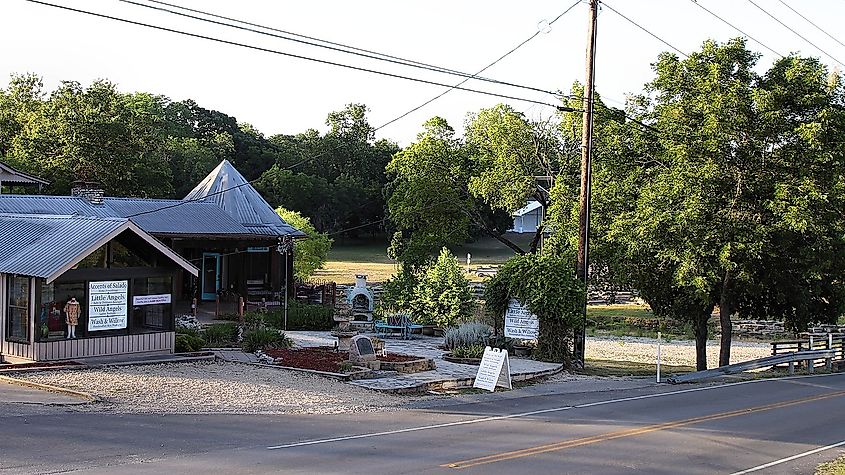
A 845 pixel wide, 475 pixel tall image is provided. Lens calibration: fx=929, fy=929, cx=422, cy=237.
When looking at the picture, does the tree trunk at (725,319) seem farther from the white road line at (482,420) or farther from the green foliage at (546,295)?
the green foliage at (546,295)

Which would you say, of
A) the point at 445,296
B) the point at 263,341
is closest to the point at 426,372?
the point at 263,341

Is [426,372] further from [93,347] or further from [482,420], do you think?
[93,347]

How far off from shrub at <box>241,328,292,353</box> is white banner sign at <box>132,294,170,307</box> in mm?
2996

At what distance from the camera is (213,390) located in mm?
18922

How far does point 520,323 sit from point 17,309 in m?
13.0

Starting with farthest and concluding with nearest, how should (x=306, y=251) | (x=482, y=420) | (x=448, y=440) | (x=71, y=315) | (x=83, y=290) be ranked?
1. (x=306, y=251)
2. (x=83, y=290)
3. (x=71, y=315)
4. (x=482, y=420)
5. (x=448, y=440)

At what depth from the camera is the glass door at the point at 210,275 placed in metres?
38.0

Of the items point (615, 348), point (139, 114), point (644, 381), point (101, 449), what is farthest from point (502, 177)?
point (101, 449)

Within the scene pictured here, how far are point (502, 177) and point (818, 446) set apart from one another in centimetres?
2868

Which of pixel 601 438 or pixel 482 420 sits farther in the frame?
pixel 482 420

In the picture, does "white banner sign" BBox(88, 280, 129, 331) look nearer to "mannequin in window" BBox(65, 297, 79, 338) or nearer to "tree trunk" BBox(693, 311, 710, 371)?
"mannequin in window" BBox(65, 297, 79, 338)

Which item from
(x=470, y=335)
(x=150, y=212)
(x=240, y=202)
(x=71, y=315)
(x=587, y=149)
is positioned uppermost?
(x=587, y=149)

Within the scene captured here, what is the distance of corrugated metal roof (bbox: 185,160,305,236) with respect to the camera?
1508 inches

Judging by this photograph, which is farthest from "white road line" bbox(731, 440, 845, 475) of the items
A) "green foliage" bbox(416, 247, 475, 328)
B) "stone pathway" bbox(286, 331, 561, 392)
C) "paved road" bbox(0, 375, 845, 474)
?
"green foliage" bbox(416, 247, 475, 328)
